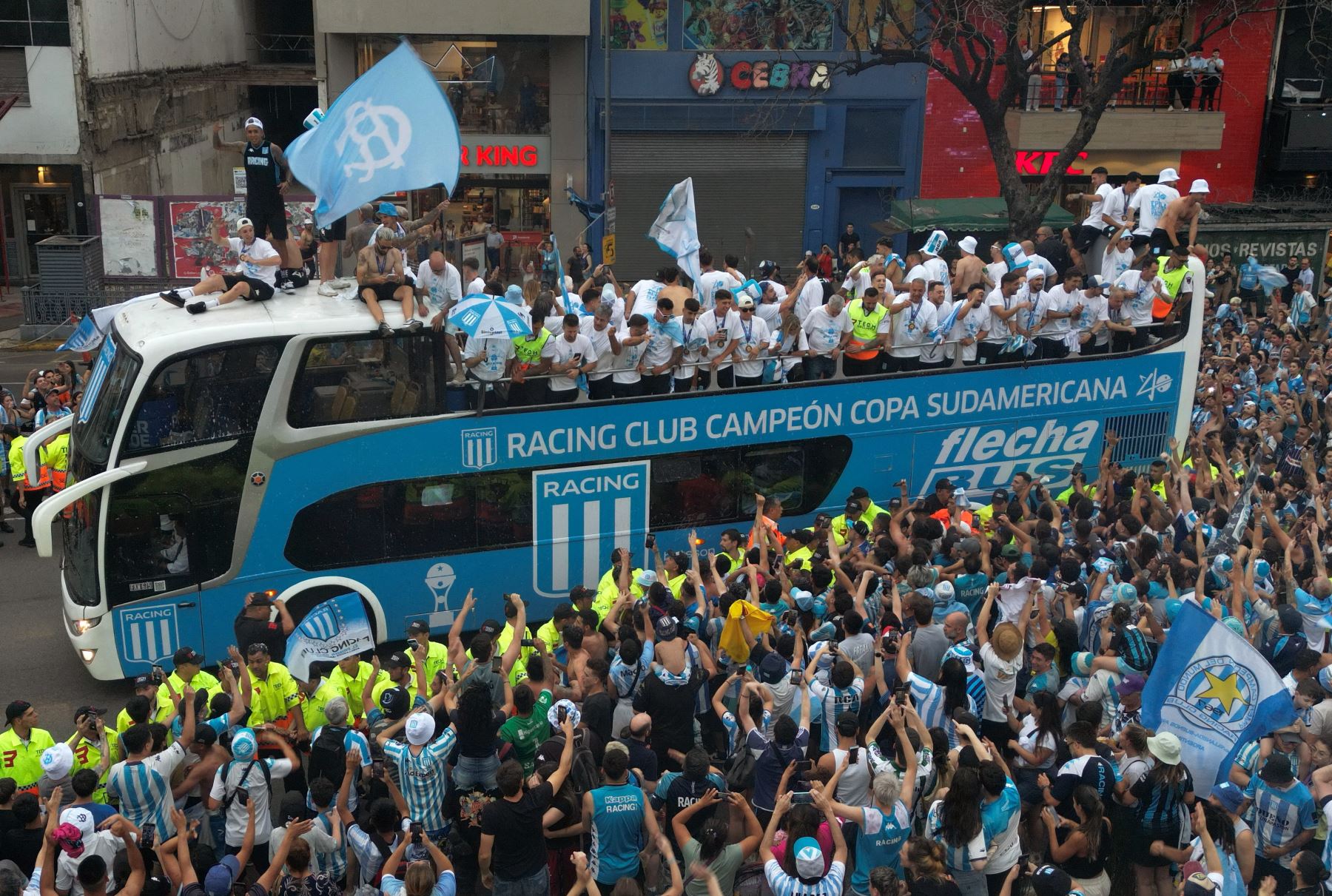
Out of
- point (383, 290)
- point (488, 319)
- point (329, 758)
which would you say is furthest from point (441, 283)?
point (329, 758)

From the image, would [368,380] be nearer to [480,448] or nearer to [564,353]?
[480,448]

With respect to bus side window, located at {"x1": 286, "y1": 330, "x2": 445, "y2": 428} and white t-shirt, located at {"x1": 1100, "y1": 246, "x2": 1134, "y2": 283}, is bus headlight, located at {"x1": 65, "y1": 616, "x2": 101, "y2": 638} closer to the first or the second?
bus side window, located at {"x1": 286, "y1": 330, "x2": 445, "y2": 428}

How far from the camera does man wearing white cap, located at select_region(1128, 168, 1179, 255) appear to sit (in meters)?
14.0

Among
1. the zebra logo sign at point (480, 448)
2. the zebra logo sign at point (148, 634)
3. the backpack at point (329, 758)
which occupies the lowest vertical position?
the zebra logo sign at point (148, 634)

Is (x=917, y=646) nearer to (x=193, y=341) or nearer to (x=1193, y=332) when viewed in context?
(x=193, y=341)

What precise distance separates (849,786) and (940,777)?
49cm

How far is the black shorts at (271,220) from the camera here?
11.6m

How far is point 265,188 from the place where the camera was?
11.5 meters

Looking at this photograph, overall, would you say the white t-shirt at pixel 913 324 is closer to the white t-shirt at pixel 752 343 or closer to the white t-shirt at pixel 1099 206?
the white t-shirt at pixel 752 343

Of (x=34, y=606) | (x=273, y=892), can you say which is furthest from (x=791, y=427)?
(x=34, y=606)

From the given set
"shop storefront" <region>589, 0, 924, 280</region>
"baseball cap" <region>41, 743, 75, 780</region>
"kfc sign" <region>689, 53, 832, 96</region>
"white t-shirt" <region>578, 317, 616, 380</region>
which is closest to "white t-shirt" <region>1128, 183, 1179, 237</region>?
"white t-shirt" <region>578, 317, 616, 380</region>

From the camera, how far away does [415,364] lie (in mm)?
10641

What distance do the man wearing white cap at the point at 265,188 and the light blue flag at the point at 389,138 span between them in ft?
3.00

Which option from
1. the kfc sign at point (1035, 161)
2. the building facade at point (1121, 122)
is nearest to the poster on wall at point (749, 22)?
the building facade at point (1121, 122)
